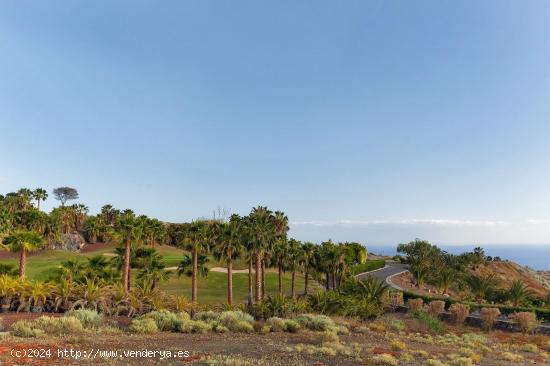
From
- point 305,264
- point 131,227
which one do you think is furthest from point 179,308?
point 305,264

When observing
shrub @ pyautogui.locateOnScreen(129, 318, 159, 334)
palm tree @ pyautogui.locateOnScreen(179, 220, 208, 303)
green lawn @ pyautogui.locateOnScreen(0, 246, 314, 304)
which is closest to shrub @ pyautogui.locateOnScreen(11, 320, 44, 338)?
shrub @ pyautogui.locateOnScreen(129, 318, 159, 334)

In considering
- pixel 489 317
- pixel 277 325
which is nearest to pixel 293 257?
pixel 489 317

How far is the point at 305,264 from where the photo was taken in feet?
214

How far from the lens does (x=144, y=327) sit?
19938 millimetres

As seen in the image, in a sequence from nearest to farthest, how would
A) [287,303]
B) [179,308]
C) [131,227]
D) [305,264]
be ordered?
[179,308]
[287,303]
[131,227]
[305,264]

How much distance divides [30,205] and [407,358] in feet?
376

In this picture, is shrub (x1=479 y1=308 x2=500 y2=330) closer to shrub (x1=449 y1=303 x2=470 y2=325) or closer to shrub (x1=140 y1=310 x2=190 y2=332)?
shrub (x1=449 y1=303 x2=470 y2=325)

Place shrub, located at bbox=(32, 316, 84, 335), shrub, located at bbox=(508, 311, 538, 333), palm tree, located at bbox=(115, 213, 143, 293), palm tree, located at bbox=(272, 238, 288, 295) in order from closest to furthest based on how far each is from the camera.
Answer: shrub, located at bbox=(32, 316, 84, 335) < shrub, located at bbox=(508, 311, 538, 333) < palm tree, located at bbox=(115, 213, 143, 293) < palm tree, located at bbox=(272, 238, 288, 295)

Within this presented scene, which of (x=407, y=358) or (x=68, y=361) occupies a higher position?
(x=68, y=361)

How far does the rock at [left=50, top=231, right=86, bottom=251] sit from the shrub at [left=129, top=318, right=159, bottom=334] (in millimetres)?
88735

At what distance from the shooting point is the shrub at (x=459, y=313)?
4181 cm

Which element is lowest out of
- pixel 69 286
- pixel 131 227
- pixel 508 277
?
pixel 508 277

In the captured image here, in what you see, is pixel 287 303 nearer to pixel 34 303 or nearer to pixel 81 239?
pixel 34 303

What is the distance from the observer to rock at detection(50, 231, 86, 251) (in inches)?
3890
